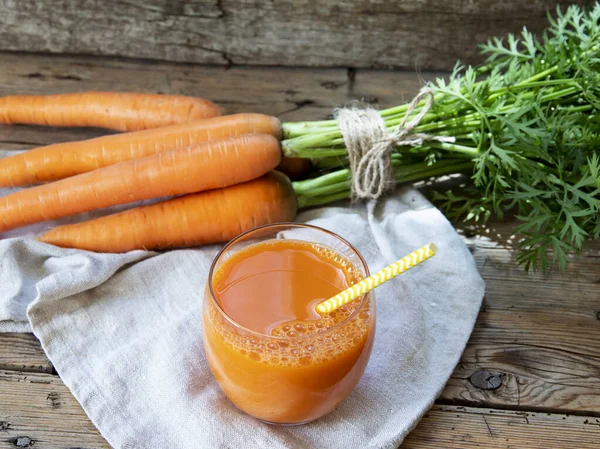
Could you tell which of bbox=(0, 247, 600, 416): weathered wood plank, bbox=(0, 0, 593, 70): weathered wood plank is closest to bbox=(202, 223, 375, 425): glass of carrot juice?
bbox=(0, 247, 600, 416): weathered wood plank

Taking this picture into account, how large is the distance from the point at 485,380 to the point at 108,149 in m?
0.95

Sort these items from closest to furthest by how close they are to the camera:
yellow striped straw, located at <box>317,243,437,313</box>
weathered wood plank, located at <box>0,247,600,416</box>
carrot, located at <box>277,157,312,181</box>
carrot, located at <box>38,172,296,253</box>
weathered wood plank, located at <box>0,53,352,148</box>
A: yellow striped straw, located at <box>317,243,437,313</box> < weathered wood plank, located at <box>0,247,600,416</box> < carrot, located at <box>38,172,296,253</box> < carrot, located at <box>277,157,312,181</box> < weathered wood plank, located at <box>0,53,352,148</box>

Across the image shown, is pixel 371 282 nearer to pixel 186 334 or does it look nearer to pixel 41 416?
pixel 186 334

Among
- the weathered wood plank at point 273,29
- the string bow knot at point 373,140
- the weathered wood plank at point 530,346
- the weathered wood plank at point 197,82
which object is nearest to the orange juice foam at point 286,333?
the weathered wood plank at point 530,346

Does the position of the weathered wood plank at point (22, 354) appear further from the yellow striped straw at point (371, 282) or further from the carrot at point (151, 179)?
the yellow striped straw at point (371, 282)

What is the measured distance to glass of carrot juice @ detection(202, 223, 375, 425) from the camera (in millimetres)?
942

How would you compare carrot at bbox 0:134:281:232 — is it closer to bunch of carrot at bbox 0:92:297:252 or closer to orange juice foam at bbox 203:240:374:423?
bunch of carrot at bbox 0:92:297:252

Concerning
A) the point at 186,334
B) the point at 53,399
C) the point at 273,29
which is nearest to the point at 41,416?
the point at 53,399

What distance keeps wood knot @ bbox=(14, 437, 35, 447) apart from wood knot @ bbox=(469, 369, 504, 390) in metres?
0.75

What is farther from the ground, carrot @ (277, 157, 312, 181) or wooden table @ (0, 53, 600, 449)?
carrot @ (277, 157, 312, 181)

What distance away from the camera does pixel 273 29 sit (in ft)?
6.18

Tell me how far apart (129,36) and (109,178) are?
645mm

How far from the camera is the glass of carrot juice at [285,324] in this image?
3.09 ft

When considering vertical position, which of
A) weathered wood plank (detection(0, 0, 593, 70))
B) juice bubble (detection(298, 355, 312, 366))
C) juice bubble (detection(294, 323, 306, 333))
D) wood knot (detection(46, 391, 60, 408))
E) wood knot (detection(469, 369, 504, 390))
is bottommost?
wood knot (detection(46, 391, 60, 408))
